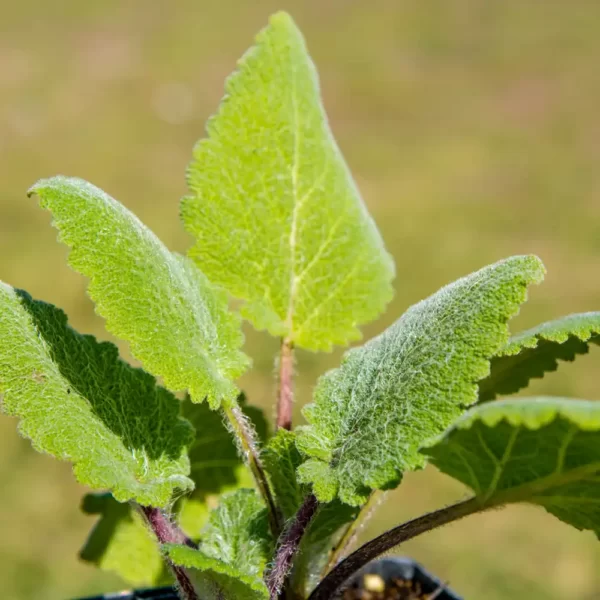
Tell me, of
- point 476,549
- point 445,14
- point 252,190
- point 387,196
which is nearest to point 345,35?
point 445,14

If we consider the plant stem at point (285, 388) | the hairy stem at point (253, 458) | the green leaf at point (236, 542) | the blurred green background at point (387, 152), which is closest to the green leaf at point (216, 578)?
the green leaf at point (236, 542)

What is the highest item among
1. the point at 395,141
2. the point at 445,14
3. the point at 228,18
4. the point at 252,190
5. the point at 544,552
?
the point at 445,14

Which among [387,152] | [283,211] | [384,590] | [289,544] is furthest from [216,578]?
[387,152]

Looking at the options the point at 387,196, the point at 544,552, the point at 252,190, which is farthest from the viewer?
the point at 387,196

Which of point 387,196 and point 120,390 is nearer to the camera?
point 120,390

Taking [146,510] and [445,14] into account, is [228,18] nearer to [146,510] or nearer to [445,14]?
[445,14]

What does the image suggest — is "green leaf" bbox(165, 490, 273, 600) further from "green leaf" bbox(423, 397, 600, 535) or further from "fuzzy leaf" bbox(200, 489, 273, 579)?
"green leaf" bbox(423, 397, 600, 535)
